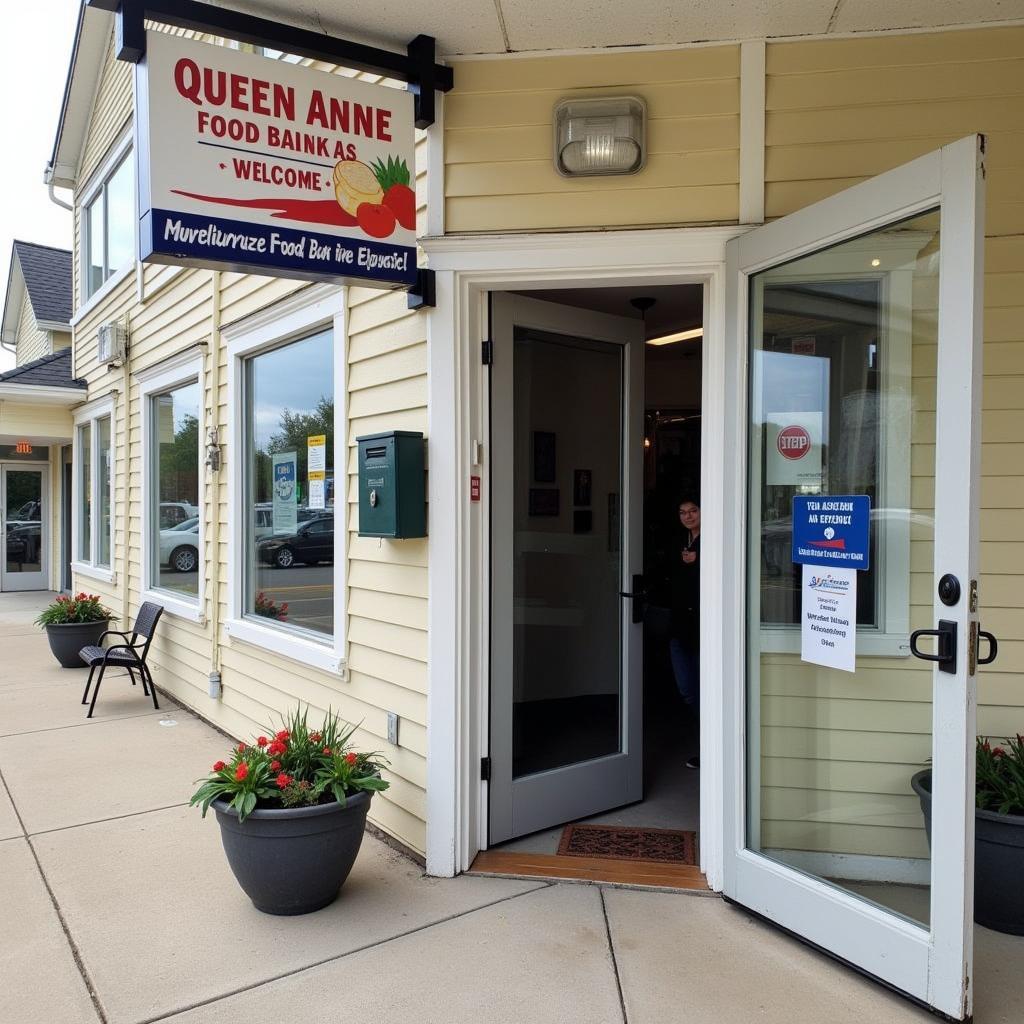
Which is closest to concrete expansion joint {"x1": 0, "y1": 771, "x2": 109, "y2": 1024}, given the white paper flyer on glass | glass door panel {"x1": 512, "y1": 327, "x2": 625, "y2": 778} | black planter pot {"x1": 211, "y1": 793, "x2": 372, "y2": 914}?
black planter pot {"x1": 211, "y1": 793, "x2": 372, "y2": 914}

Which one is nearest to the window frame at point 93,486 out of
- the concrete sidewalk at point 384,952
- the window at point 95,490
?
the window at point 95,490

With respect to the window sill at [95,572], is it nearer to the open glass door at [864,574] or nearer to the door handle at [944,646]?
the open glass door at [864,574]

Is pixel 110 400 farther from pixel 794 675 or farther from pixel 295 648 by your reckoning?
pixel 794 675

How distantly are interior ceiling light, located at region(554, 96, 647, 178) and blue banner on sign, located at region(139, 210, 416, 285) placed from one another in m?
0.72

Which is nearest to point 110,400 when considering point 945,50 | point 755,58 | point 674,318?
point 674,318

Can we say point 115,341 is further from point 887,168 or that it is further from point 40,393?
point 887,168

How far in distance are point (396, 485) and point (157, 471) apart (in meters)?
4.49

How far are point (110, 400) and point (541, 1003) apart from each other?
295 inches

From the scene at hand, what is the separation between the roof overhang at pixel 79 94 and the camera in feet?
25.9

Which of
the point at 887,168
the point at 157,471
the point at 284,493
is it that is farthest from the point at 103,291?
the point at 887,168

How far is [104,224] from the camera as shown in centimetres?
847

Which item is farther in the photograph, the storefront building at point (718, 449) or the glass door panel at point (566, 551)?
the glass door panel at point (566, 551)

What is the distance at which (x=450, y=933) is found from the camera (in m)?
2.83

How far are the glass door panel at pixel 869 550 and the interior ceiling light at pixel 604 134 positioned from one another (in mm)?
680
